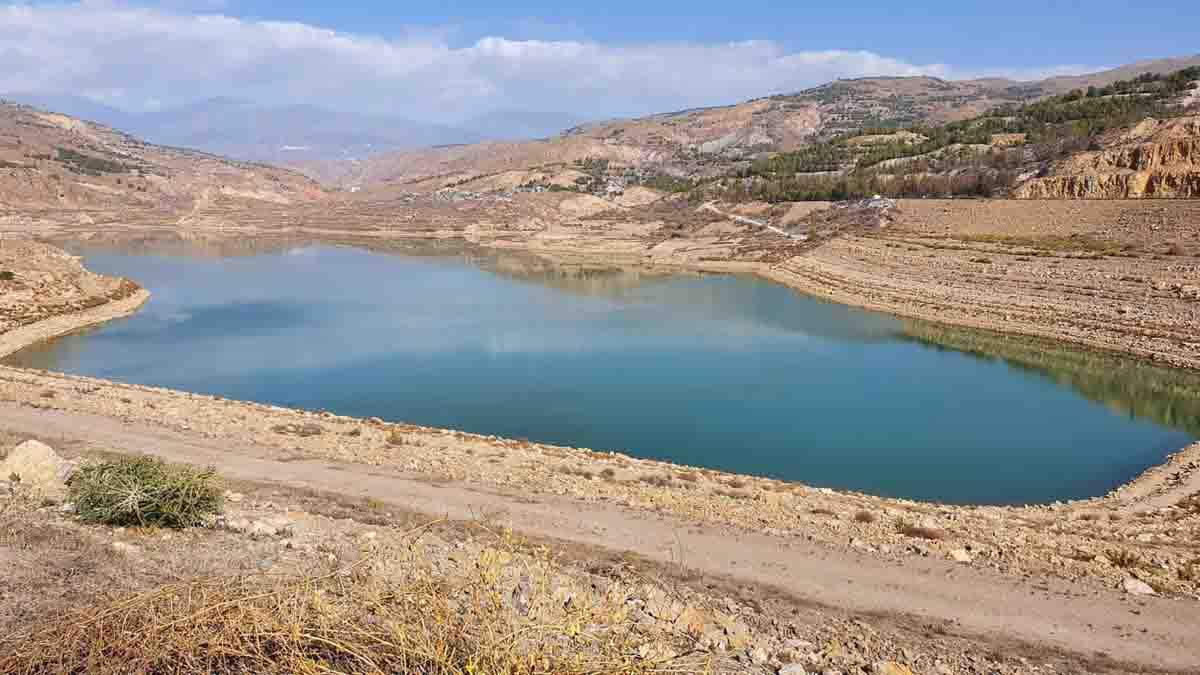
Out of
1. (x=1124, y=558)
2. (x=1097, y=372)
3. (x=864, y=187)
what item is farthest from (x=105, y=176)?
(x=1124, y=558)

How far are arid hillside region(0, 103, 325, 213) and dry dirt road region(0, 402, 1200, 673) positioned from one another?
100478 millimetres

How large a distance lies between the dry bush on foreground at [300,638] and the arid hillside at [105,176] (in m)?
107

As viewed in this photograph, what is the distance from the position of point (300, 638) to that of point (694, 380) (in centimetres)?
2413

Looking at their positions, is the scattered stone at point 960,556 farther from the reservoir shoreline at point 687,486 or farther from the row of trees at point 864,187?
the row of trees at point 864,187

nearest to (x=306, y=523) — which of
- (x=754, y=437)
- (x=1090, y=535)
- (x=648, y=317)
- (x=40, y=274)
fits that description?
(x=1090, y=535)

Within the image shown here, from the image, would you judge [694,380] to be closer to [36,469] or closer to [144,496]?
[36,469]

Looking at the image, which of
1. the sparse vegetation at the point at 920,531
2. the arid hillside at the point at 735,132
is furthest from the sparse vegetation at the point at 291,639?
the arid hillside at the point at 735,132

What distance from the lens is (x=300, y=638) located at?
424cm

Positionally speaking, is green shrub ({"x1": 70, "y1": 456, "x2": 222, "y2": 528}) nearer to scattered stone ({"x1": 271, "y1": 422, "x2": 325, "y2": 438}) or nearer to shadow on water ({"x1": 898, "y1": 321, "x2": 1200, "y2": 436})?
scattered stone ({"x1": 271, "y1": 422, "x2": 325, "y2": 438})

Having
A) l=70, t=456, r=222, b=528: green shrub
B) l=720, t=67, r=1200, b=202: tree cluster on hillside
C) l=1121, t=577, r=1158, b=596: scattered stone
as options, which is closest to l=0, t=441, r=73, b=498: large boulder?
l=70, t=456, r=222, b=528: green shrub

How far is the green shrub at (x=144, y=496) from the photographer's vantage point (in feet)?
29.2

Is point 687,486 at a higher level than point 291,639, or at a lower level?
lower

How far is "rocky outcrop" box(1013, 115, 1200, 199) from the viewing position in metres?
48.7

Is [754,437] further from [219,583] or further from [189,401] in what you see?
[219,583]
